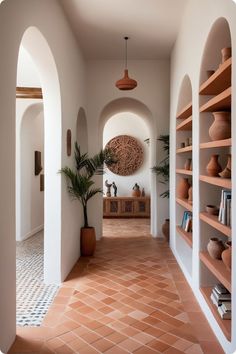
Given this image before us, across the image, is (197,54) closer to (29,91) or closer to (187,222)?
(187,222)

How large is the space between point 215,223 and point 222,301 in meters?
Answer: 0.69

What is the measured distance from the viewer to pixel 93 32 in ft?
15.9

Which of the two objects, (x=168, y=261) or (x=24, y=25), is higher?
(x=24, y=25)

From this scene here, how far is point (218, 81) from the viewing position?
2.80 meters

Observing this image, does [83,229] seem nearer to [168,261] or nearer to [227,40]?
[168,261]

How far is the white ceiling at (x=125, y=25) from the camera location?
4020mm

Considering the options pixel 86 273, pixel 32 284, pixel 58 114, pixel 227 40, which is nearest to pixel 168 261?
pixel 86 273

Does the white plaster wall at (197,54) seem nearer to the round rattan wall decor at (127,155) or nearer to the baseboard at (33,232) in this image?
the baseboard at (33,232)

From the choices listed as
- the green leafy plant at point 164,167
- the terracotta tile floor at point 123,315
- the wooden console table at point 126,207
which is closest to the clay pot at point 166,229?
the green leafy plant at point 164,167

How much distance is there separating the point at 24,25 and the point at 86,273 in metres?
3.13

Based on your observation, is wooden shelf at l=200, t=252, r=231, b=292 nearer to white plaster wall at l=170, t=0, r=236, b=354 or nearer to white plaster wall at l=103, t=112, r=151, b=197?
white plaster wall at l=170, t=0, r=236, b=354

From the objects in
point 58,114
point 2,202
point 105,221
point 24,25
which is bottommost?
point 105,221

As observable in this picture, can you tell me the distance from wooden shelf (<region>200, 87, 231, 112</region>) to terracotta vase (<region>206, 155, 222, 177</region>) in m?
0.49

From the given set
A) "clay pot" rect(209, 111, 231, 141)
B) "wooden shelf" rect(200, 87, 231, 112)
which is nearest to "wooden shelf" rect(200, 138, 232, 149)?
"clay pot" rect(209, 111, 231, 141)
